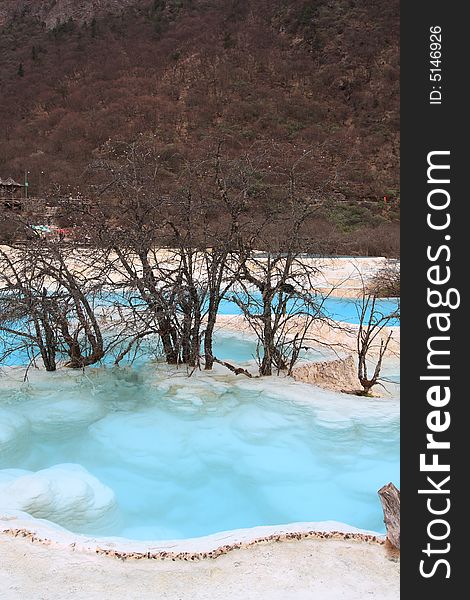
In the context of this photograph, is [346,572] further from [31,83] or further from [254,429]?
[31,83]

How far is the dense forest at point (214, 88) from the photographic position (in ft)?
114

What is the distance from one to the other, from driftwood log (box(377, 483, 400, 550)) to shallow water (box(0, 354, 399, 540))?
113cm

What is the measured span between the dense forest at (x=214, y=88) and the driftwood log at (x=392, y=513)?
70.2 feet

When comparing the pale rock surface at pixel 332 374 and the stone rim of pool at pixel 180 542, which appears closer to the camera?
the stone rim of pool at pixel 180 542

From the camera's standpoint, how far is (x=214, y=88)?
44469mm

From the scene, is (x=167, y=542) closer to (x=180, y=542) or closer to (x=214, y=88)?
(x=180, y=542)

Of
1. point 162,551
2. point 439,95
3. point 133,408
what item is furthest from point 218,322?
point 439,95

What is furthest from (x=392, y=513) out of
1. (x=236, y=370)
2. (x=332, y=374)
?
(x=332, y=374)

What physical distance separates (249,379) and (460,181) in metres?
4.27

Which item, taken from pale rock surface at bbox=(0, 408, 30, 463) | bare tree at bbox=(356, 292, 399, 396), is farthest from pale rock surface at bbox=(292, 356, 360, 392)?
pale rock surface at bbox=(0, 408, 30, 463)

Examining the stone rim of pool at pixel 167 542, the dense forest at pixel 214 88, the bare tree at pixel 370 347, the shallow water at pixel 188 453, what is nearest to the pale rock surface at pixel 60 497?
the shallow water at pixel 188 453

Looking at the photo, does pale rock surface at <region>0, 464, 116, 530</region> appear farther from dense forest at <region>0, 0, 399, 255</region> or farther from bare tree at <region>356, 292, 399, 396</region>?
dense forest at <region>0, 0, 399, 255</region>

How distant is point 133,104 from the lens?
136 ft

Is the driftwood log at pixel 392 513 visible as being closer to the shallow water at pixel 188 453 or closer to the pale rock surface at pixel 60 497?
the shallow water at pixel 188 453
